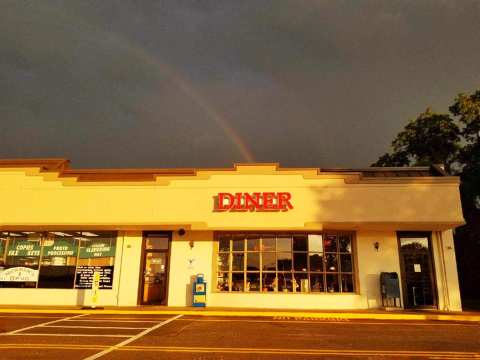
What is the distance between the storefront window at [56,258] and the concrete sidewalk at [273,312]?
1.36 meters

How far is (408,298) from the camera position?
16.9 meters

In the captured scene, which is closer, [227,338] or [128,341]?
[128,341]

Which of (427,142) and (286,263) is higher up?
(427,142)

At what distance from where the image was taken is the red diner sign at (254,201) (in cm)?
1717

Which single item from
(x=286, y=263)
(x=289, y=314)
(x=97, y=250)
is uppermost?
(x=97, y=250)

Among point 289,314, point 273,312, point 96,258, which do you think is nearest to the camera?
point 289,314

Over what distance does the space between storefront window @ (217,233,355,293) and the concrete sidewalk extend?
1358 mm

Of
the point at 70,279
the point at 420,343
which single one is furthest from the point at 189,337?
the point at 70,279

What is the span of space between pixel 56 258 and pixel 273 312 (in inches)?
404

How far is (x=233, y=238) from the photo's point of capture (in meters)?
18.1

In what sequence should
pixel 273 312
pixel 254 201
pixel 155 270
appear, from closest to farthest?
pixel 273 312
pixel 254 201
pixel 155 270

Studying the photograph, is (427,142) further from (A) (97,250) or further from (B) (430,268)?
(A) (97,250)

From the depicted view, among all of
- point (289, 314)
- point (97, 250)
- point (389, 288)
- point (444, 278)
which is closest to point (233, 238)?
point (289, 314)

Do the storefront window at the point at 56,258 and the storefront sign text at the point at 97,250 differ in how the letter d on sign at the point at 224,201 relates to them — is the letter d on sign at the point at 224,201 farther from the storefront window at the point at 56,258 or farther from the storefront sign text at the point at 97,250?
the storefront sign text at the point at 97,250
